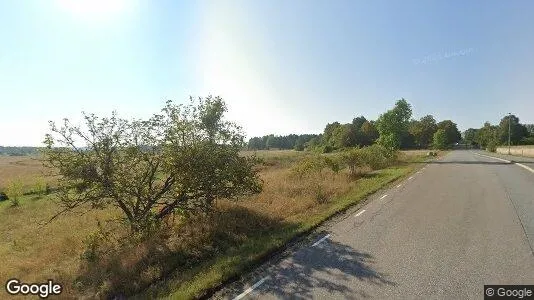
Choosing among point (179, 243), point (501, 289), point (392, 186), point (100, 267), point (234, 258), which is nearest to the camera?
point (501, 289)

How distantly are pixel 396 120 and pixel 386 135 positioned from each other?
12.5 feet

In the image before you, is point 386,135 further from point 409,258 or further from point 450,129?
point 450,129

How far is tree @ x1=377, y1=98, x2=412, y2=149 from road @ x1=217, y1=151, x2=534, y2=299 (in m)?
42.7

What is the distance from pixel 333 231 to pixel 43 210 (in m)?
25.8

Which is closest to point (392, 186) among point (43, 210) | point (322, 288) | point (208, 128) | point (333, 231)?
point (333, 231)

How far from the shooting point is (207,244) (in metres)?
9.52

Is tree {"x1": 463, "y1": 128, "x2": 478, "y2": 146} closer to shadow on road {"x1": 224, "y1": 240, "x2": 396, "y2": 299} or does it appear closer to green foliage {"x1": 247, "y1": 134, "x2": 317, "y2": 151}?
green foliage {"x1": 247, "y1": 134, "x2": 317, "y2": 151}

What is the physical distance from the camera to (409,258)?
7051mm

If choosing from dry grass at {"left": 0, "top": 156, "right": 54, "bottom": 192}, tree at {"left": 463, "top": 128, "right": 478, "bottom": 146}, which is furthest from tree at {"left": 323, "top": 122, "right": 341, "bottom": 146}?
dry grass at {"left": 0, "top": 156, "right": 54, "bottom": 192}

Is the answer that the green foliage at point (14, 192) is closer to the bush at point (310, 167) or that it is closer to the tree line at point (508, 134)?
the bush at point (310, 167)

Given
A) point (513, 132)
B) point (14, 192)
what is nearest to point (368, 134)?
point (513, 132)

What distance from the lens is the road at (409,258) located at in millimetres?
5691

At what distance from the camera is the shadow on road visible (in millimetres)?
5711

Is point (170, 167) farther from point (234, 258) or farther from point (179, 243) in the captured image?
point (234, 258)
